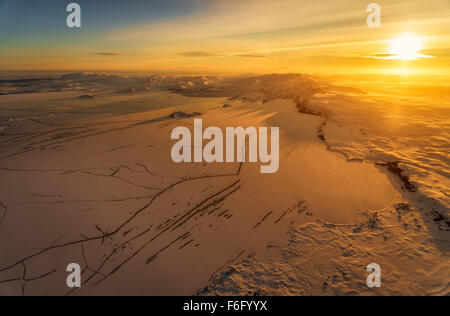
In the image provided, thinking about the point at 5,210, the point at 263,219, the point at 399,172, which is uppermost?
the point at 399,172

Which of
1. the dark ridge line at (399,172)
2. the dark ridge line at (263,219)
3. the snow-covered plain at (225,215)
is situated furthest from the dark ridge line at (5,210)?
the dark ridge line at (399,172)

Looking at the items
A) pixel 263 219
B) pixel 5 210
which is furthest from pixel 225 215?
pixel 5 210

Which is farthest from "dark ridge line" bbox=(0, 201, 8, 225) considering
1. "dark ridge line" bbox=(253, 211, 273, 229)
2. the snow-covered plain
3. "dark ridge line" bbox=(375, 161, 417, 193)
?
"dark ridge line" bbox=(375, 161, 417, 193)

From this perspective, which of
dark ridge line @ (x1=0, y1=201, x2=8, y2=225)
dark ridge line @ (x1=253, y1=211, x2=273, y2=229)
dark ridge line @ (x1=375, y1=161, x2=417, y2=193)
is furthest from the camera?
dark ridge line @ (x1=375, y1=161, x2=417, y2=193)

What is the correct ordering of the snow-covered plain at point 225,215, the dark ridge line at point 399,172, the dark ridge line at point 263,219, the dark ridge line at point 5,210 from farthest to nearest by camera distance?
the dark ridge line at point 399,172 → the dark ridge line at point 5,210 → the dark ridge line at point 263,219 → the snow-covered plain at point 225,215

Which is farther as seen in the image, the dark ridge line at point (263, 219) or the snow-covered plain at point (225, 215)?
the dark ridge line at point (263, 219)

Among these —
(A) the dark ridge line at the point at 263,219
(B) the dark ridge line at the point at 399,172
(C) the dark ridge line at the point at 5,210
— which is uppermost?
(B) the dark ridge line at the point at 399,172

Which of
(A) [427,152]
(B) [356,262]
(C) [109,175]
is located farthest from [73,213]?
(A) [427,152]

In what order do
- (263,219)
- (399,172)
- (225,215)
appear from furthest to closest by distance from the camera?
(399,172), (225,215), (263,219)

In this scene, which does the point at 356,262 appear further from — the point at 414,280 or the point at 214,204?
the point at 214,204

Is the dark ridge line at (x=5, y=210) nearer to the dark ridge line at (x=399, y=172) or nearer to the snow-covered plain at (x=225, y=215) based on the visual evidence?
the snow-covered plain at (x=225, y=215)

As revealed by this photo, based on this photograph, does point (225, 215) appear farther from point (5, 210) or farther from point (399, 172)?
point (399, 172)

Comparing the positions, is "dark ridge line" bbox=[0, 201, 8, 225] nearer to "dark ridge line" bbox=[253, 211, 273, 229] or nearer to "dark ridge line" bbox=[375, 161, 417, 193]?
"dark ridge line" bbox=[253, 211, 273, 229]
